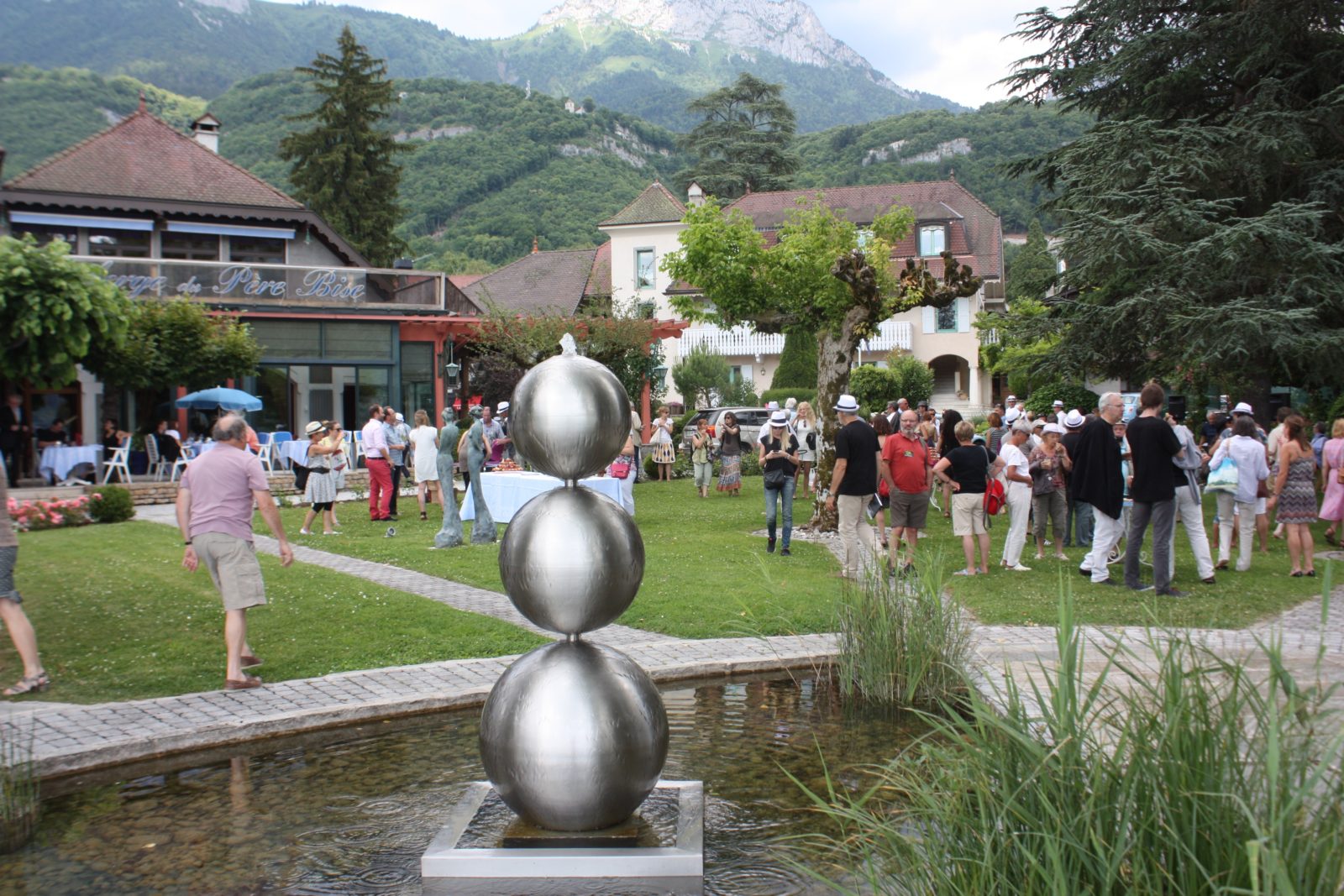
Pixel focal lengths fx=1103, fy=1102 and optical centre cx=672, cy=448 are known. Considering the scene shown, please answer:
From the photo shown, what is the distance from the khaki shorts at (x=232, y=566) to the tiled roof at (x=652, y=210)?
142ft

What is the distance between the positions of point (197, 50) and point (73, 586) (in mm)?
129628

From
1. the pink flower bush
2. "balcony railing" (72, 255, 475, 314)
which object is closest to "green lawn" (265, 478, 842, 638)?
the pink flower bush

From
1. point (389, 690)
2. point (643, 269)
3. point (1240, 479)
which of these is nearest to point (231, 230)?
point (643, 269)

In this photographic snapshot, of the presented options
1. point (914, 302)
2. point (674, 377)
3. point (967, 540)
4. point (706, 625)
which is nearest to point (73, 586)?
point (706, 625)

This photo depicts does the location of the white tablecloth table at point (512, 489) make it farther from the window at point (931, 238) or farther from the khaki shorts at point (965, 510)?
the window at point (931, 238)

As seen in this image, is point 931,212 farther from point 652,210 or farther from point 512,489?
point 512,489

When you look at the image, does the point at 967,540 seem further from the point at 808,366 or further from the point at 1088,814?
the point at 808,366

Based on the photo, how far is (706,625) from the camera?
9266 millimetres

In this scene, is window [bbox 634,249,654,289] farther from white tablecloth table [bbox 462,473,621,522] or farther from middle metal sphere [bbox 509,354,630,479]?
middle metal sphere [bbox 509,354,630,479]

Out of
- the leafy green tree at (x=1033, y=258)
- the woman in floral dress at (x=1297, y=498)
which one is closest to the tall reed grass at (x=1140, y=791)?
the woman in floral dress at (x=1297, y=498)

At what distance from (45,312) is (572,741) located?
15264 millimetres

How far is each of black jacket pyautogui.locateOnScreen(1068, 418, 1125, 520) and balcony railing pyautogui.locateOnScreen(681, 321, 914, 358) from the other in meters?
37.0

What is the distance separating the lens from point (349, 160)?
1793 inches

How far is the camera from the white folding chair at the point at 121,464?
22.2 m
